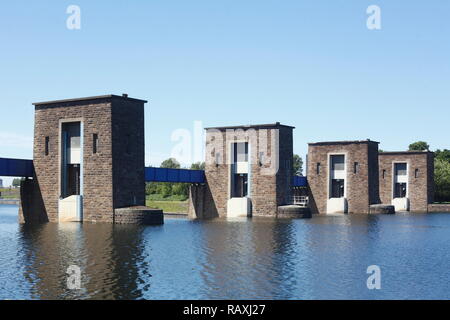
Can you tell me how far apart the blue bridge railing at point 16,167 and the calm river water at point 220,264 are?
8.72 m

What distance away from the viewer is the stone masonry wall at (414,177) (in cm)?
7931

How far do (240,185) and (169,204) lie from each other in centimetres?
2997

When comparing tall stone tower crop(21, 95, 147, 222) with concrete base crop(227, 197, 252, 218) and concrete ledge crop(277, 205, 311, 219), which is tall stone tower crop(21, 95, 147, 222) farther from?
concrete ledge crop(277, 205, 311, 219)

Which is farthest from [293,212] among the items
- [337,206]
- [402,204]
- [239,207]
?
[402,204]

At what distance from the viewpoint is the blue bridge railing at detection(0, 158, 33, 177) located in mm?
45969

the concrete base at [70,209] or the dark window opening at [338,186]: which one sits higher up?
the dark window opening at [338,186]

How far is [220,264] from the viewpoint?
23562 millimetres

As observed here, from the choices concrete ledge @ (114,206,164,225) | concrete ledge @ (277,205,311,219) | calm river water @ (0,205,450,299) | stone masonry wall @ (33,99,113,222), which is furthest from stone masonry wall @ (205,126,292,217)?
calm river water @ (0,205,450,299)

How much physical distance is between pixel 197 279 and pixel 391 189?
64.3 meters

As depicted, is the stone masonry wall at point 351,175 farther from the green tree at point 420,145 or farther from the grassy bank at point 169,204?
the green tree at point 420,145

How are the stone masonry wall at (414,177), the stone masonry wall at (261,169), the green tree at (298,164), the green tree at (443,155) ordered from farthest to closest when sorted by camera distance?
1. the green tree at (298,164)
2. the green tree at (443,155)
3. the stone masonry wall at (414,177)
4. the stone masonry wall at (261,169)

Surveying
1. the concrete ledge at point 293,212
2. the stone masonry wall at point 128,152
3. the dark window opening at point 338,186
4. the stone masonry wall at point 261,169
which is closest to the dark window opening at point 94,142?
the stone masonry wall at point 128,152

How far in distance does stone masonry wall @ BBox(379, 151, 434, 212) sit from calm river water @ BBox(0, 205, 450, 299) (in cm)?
4232

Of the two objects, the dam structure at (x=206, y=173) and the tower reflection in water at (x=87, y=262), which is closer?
the tower reflection in water at (x=87, y=262)
